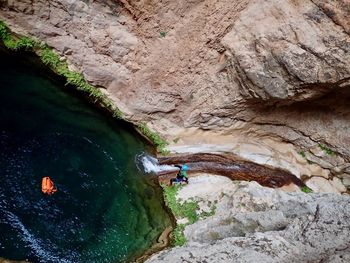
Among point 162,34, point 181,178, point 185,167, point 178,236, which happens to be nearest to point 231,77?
point 162,34

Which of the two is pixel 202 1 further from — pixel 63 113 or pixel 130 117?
pixel 63 113

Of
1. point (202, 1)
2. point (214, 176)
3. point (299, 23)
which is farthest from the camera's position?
point (214, 176)

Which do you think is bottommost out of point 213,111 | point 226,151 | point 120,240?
point 120,240

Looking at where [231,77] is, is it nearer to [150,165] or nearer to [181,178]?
[181,178]

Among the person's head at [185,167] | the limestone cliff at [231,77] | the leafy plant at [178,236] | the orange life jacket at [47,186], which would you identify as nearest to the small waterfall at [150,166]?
the person's head at [185,167]

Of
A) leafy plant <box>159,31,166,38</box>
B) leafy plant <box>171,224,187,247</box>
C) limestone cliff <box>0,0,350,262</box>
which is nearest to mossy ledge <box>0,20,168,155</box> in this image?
limestone cliff <box>0,0,350,262</box>

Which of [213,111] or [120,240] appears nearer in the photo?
[120,240]

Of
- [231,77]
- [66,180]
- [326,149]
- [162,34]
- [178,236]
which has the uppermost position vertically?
[162,34]

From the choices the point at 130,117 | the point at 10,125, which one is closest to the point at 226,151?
the point at 130,117
